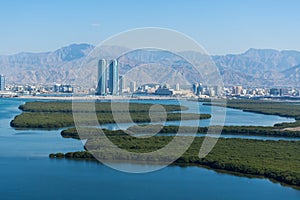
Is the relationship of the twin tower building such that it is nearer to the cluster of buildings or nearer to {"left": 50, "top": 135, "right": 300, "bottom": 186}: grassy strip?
the cluster of buildings

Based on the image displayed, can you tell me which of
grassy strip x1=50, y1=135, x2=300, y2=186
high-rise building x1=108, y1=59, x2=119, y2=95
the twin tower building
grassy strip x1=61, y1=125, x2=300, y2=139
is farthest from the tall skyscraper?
grassy strip x1=50, y1=135, x2=300, y2=186

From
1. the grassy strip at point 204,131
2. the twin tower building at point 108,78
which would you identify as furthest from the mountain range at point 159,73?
the grassy strip at point 204,131

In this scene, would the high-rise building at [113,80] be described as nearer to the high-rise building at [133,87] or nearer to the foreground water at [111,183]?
the high-rise building at [133,87]

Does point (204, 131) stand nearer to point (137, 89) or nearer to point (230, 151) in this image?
point (230, 151)

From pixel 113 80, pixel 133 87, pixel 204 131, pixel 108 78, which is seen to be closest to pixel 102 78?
pixel 113 80

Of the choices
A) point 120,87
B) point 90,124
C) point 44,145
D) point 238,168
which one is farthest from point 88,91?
point 238,168

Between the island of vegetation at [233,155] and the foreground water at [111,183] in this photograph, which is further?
the island of vegetation at [233,155]

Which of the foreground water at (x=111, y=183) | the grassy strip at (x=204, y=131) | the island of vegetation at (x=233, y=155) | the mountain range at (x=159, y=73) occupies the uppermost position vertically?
the mountain range at (x=159, y=73)
